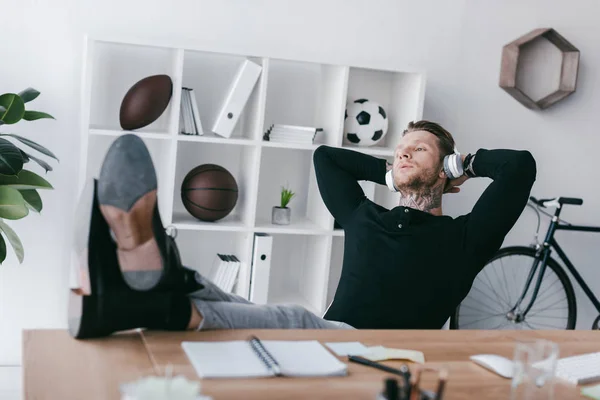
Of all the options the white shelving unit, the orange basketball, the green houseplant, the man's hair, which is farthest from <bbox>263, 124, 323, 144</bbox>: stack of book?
the green houseplant

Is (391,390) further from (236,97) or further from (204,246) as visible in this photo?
(204,246)

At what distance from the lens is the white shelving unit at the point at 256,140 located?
3361mm

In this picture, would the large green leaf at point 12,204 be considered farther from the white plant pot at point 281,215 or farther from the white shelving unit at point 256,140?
the white plant pot at point 281,215

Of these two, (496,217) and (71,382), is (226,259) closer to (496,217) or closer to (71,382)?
(496,217)

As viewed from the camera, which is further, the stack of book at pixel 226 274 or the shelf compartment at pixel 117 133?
the stack of book at pixel 226 274

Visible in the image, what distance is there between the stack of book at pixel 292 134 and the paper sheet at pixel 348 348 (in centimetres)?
183

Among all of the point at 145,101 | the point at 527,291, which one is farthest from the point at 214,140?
the point at 527,291

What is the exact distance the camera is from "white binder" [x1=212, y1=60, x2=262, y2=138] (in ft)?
10.9

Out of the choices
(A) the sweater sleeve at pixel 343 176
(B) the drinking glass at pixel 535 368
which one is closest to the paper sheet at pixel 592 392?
(B) the drinking glass at pixel 535 368

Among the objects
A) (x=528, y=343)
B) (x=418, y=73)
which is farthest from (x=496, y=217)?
(x=418, y=73)

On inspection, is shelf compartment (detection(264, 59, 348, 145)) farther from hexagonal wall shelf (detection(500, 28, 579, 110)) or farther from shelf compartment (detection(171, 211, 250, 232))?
hexagonal wall shelf (detection(500, 28, 579, 110))

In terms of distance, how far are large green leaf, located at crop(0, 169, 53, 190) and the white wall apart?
36 cm

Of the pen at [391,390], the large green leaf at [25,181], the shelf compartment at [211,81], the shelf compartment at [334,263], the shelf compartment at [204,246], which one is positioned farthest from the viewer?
the shelf compartment at [334,263]

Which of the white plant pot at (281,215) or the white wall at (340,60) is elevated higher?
the white wall at (340,60)
